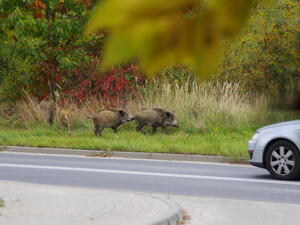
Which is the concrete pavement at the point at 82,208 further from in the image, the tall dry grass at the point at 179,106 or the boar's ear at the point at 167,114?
the tall dry grass at the point at 179,106

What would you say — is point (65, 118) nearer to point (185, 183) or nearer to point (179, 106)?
point (179, 106)

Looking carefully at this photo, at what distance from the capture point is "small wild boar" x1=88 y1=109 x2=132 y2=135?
20641 millimetres

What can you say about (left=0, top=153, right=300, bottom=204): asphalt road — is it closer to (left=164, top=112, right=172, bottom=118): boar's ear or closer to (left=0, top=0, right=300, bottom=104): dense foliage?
(left=0, top=0, right=300, bottom=104): dense foliage

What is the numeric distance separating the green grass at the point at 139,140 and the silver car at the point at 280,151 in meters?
3.71

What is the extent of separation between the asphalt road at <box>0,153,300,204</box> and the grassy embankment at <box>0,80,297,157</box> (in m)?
1.24

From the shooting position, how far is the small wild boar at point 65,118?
21734mm

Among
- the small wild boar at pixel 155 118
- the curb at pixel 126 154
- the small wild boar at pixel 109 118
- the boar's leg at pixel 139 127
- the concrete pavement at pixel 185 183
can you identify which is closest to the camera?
the concrete pavement at pixel 185 183

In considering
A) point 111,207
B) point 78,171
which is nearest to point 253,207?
point 111,207

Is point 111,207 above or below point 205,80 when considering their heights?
below

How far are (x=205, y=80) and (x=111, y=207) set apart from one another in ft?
27.3

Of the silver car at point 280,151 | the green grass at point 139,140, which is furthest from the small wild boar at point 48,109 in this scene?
the silver car at point 280,151

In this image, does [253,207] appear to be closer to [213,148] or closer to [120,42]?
[213,148]

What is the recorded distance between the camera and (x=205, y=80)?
3.08 feet

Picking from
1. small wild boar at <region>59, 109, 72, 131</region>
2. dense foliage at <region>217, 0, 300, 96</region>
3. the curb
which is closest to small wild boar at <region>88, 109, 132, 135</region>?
small wild boar at <region>59, 109, 72, 131</region>
